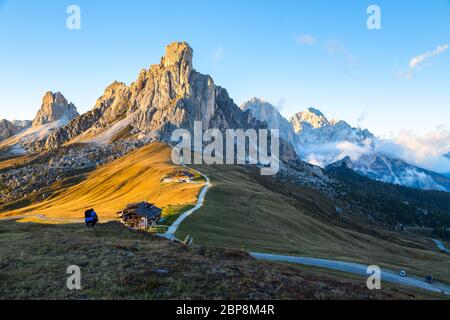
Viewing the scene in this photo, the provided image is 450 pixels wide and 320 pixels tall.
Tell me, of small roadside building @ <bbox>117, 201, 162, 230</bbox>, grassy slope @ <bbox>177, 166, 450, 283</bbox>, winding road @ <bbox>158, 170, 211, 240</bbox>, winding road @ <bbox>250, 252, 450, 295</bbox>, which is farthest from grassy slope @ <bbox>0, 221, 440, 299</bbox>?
small roadside building @ <bbox>117, 201, 162, 230</bbox>

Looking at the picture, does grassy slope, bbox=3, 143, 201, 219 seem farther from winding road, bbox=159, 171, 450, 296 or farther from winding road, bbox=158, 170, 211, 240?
winding road, bbox=159, 171, 450, 296

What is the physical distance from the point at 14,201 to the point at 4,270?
187 metres

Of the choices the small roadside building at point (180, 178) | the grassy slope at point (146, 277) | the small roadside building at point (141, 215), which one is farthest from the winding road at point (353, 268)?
the small roadside building at point (180, 178)

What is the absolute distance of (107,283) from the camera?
21.1m

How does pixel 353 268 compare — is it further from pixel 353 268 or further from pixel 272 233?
pixel 272 233

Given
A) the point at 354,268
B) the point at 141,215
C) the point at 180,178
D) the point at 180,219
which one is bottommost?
the point at 354,268

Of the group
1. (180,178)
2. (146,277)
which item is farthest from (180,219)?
(180,178)

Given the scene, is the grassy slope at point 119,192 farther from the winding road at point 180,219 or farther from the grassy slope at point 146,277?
the grassy slope at point 146,277

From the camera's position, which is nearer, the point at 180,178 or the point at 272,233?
the point at 272,233

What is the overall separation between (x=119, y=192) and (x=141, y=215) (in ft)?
258

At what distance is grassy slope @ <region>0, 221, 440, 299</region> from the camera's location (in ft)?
64.7

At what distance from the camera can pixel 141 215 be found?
71125 mm

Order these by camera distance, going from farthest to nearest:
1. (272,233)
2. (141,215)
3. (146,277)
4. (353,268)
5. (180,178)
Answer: (180,178) < (141,215) < (272,233) < (353,268) < (146,277)
